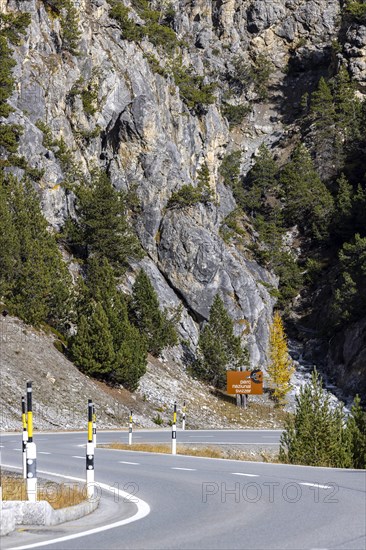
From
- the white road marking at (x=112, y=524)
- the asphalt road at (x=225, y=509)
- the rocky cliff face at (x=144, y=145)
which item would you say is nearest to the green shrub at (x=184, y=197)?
the rocky cliff face at (x=144, y=145)

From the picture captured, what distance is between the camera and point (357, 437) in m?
19.3

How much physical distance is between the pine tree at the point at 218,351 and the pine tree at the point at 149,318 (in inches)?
109

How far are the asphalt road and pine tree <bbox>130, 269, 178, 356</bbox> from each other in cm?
4073

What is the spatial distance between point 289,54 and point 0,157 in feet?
243

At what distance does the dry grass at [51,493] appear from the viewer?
9.73m

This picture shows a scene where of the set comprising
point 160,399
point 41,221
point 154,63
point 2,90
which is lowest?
point 160,399

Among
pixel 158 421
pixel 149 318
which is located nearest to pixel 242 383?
pixel 149 318

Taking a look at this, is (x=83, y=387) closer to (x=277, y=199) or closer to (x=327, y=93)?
(x=277, y=199)

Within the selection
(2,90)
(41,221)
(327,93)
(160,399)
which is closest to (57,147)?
(2,90)

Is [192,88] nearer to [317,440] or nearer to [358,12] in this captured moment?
[358,12]

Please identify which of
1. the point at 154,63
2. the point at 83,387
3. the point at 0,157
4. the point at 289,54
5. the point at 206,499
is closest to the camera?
the point at 206,499

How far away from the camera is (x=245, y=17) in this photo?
119312mm

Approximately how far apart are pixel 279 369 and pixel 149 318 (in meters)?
13.0

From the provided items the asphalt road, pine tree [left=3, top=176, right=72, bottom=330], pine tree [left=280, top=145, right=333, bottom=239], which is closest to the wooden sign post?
pine tree [left=3, top=176, right=72, bottom=330]
